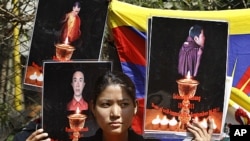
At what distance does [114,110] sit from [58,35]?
676 mm

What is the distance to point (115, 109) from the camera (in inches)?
82.1

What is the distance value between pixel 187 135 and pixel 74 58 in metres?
0.67

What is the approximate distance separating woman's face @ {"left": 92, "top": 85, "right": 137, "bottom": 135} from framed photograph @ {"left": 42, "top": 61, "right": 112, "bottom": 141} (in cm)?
12

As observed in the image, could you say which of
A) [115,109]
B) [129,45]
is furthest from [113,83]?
[129,45]

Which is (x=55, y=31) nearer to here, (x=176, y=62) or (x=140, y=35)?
(x=140, y=35)

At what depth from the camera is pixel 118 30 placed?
116 inches

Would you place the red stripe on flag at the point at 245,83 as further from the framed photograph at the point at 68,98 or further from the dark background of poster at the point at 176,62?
the framed photograph at the point at 68,98

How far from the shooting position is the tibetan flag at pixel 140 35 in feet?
9.44

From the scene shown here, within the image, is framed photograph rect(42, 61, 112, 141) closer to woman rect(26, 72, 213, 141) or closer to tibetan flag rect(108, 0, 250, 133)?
woman rect(26, 72, 213, 141)

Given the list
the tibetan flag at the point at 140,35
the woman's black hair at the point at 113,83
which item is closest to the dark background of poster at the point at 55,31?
the tibetan flag at the point at 140,35

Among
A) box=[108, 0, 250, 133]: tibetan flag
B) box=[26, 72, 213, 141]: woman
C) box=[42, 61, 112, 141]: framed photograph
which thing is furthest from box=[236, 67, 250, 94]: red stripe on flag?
box=[42, 61, 112, 141]: framed photograph

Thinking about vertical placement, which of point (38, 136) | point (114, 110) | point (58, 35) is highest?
point (58, 35)

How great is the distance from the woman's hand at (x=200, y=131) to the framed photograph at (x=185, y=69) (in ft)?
0.15

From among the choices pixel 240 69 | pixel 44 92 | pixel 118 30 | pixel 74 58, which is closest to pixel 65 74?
pixel 44 92
